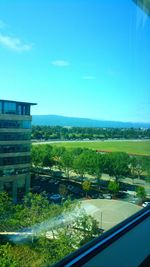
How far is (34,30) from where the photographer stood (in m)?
1.11

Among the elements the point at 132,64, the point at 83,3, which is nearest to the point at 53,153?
the point at 83,3

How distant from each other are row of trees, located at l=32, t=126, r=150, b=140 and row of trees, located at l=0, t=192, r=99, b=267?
20 cm

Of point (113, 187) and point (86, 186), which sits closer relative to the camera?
point (86, 186)

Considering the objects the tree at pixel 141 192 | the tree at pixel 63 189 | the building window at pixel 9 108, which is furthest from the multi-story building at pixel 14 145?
the tree at pixel 141 192

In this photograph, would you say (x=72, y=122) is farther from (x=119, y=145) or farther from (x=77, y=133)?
(x=119, y=145)

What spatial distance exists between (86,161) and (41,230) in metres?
0.45

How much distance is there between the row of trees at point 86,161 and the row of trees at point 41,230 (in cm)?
14

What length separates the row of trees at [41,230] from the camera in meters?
0.97

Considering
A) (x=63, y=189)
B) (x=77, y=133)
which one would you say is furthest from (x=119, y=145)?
(x=63, y=189)

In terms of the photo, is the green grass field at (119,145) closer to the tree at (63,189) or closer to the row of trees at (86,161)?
the row of trees at (86,161)

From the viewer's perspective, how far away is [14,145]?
3.26 ft

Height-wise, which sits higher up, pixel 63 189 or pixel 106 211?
pixel 63 189

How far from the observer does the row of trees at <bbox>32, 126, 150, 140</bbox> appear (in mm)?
1150

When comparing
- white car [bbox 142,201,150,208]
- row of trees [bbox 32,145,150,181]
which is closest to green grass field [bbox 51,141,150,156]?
row of trees [bbox 32,145,150,181]
